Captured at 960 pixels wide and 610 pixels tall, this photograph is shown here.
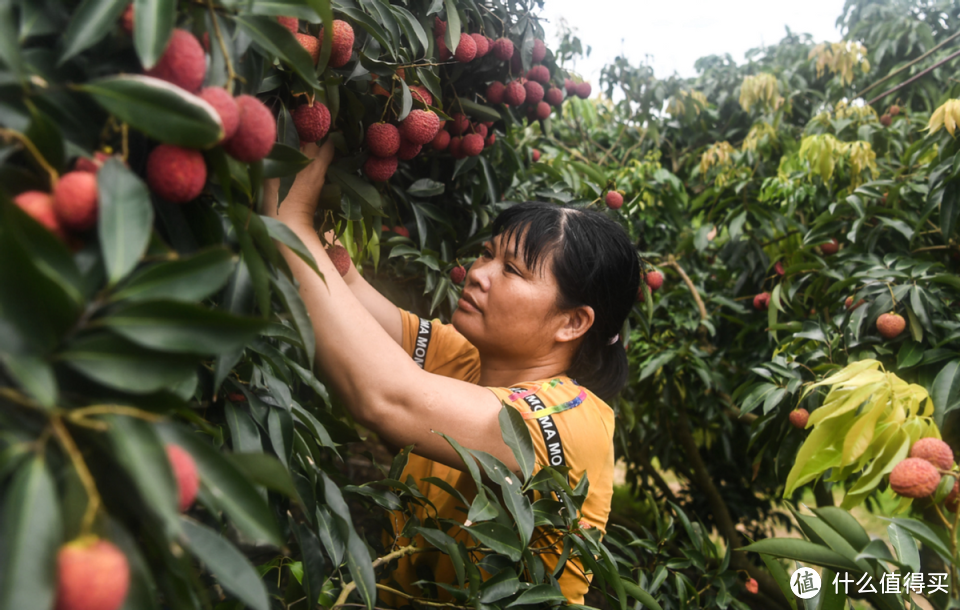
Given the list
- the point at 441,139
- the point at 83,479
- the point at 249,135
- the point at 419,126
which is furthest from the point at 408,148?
the point at 83,479

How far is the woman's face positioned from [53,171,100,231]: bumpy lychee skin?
2.78 ft

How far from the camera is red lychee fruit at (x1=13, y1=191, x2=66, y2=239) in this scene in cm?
38

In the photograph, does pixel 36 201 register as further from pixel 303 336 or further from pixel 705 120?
pixel 705 120

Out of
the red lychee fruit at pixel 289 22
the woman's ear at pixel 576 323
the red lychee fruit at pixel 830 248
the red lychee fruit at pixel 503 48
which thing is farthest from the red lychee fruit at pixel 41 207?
the red lychee fruit at pixel 830 248

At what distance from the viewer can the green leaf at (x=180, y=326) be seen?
1.20 ft

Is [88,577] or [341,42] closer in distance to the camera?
[88,577]

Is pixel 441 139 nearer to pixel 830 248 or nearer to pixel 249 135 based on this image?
pixel 249 135

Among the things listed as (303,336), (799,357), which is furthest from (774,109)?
(303,336)

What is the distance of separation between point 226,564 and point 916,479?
2.64ft

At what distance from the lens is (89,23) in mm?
412

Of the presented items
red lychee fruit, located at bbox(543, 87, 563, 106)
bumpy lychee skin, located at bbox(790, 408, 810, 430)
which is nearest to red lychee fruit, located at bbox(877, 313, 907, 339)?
bumpy lychee skin, located at bbox(790, 408, 810, 430)

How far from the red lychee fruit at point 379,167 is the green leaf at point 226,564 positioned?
681 mm

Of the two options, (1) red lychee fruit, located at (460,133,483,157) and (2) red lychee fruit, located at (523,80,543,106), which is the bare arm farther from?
(2) red lychee fruit, located at (523,80,543,106)

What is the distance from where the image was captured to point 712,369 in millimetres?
2463
